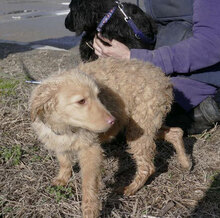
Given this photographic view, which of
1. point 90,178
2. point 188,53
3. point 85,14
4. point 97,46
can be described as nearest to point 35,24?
point 85,14

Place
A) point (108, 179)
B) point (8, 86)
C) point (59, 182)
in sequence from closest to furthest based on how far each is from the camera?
point (59, 182), point (108, 179), point (8, 86)

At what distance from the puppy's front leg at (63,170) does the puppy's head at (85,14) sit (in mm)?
2230

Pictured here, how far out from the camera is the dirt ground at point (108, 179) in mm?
2705

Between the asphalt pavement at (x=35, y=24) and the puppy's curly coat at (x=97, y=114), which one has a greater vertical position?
the puppy's curly coat at (x=97, y=114)

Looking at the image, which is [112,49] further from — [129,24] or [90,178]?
[90,178]

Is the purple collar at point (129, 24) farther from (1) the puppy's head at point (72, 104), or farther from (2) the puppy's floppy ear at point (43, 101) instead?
(2) the puppy's floppy ear at point (43, 101)

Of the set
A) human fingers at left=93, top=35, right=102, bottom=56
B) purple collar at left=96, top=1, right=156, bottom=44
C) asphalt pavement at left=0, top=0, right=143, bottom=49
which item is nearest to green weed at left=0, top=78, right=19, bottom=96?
human fingers at left=93, top=35, right=102, bottom=56

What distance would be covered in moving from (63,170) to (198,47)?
6.47 ft

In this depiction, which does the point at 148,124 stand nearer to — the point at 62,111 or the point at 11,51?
the point at 62,111

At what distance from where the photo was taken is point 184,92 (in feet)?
12.8

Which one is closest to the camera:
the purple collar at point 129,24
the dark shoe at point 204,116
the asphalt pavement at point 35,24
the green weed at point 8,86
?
the dark shoe at point 204,116

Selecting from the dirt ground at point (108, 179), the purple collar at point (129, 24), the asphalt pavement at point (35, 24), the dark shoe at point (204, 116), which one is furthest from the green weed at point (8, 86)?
the asphalt pavement at point (35, 24)

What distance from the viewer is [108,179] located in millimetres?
3158

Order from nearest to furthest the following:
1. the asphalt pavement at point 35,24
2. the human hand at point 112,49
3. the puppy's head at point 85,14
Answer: the human hand at point 112,49
the puppy's head at point 85,14
the asphalt pavement at point 35,24
